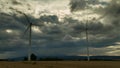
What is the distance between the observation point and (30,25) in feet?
354

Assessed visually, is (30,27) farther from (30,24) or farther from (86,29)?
(86,29)

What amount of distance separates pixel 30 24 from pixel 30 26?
72 centimetres

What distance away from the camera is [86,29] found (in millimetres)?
151500

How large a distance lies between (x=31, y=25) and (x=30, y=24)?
42.8 inches

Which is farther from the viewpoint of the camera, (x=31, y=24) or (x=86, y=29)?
(x=86, y=29)

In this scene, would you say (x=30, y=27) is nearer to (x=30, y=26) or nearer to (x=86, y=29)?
(x=30, y=26)

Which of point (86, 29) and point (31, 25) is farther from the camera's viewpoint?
point (86, 29)

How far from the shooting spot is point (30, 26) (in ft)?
354

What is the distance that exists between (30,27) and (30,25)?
2.42ft

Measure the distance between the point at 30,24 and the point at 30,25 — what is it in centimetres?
37

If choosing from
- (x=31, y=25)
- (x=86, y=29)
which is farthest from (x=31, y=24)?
(x=86, y=29)

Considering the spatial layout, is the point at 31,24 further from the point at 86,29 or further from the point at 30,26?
the point at 86,29

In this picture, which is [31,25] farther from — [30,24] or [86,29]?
[86,29]

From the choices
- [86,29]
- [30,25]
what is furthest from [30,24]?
[86,29]
